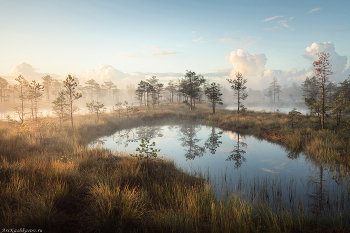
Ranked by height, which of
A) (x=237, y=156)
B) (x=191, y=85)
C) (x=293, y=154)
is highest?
(x=191, y=85)

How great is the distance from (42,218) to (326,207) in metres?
7.97

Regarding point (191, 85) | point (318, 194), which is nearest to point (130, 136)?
point (318, 194)

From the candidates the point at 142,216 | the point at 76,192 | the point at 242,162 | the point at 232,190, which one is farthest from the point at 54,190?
the point at 242,162

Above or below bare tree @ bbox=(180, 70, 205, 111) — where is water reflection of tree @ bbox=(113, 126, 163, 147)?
below

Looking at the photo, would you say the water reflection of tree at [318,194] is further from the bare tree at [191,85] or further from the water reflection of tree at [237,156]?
the bare tree at [191,85]

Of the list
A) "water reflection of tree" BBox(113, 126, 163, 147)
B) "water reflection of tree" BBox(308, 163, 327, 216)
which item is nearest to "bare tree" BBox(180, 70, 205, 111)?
"water reflection of tree" BBox(113, 126, 163, 147)

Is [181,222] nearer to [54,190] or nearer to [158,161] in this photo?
[54,190]

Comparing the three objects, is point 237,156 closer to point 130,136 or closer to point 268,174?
point 268,174

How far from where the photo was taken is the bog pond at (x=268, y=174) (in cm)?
536

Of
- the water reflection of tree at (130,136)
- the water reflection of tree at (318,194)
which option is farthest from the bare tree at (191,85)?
the water reflection of tree at (318,194)

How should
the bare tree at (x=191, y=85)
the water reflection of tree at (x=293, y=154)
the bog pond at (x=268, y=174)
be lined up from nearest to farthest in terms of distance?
1. the bog pond at (x=268, y=174)
2. the water reflection of tree at (x=293, y=154)
3. the bare tree at (x=191, y=85)

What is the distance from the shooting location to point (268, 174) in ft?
25.7

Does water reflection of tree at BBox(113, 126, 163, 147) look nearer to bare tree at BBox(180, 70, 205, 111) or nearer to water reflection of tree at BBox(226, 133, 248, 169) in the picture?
water reflection of tree at BBox(226, 133, 248, 169)

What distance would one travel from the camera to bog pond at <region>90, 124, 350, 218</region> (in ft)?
17.6
